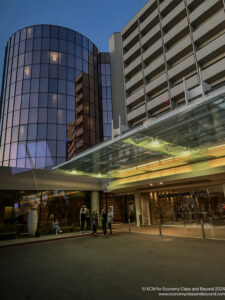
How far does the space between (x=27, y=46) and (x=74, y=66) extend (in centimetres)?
838

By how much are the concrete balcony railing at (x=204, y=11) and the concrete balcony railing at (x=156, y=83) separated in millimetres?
8941

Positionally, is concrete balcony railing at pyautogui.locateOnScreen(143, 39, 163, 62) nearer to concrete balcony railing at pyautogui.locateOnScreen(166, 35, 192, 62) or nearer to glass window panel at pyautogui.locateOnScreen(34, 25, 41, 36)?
concrete balcony railing at pyautogui.locateOnScreen(166, 35, 192, 62)

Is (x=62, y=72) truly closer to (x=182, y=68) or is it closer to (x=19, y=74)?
(x=19, y=74)

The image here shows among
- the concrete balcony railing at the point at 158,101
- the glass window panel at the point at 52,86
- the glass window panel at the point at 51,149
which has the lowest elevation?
the glass window panel at the point at 51,149

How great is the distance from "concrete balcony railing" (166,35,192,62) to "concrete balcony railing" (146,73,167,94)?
118 inches

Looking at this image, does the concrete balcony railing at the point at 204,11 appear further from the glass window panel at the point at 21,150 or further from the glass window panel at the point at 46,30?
the glass window panel at the point at 21,150

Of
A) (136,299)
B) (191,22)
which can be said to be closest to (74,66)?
(191,22)

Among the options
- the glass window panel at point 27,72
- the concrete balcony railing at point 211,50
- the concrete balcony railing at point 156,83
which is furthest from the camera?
the concrete balcony railing at point 156,83

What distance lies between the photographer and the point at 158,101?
36375 millimetres

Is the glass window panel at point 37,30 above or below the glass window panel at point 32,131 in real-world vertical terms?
above

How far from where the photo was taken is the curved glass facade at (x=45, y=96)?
29859mm

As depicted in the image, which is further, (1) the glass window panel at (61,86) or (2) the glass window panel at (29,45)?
(2) the glass window panel at (29,45)

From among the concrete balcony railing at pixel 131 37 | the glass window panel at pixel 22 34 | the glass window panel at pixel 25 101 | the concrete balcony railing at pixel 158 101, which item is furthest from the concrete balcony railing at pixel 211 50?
the glass window panel at pixel 22 34

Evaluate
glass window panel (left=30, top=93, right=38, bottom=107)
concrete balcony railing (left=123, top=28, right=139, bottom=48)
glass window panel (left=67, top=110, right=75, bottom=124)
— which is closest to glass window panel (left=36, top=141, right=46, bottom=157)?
glass window panel (left=67, top=110, right=75, bottom=124)
